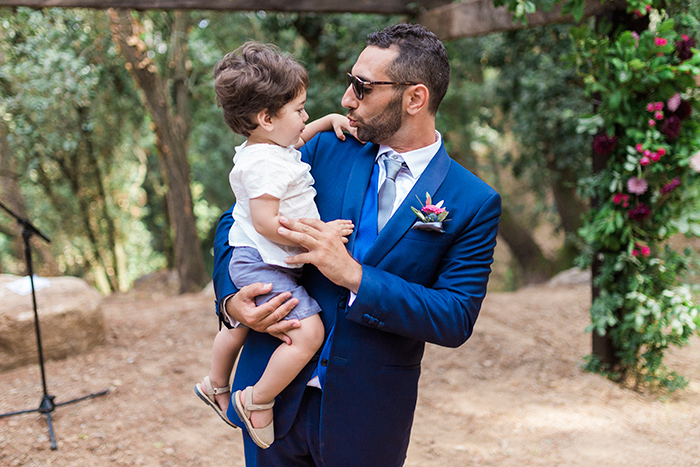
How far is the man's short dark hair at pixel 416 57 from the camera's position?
173 cm

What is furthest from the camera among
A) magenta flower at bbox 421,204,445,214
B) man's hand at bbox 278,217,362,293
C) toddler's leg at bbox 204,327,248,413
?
toddler's leg at bbox 204,327,248,413

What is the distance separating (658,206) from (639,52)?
1029mm

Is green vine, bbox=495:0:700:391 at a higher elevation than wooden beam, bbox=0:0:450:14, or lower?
lower

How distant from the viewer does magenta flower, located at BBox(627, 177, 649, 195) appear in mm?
3697

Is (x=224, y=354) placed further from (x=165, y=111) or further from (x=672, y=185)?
(x=165, y=111)

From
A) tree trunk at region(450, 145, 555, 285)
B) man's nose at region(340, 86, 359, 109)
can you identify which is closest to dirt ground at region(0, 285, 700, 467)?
man's nose at region(340, 86, 359, 109)

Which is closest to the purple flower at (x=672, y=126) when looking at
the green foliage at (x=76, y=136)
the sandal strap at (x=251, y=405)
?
the sandal strap at (x=251, y=405)

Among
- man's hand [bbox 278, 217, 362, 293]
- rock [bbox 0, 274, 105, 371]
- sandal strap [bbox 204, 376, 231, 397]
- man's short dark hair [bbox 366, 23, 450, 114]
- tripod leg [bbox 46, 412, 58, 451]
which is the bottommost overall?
tripod leg [bbox 46, 412, 58, 451]

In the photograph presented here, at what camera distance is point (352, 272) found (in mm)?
1534

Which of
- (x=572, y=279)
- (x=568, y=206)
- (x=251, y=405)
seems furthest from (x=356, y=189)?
(x=568, y=206)

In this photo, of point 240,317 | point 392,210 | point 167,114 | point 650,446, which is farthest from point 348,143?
point 167,114

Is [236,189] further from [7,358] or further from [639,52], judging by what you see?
[7,358]

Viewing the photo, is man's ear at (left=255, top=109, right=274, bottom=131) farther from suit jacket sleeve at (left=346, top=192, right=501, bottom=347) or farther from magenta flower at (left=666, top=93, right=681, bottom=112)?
magenta flower at (left=666, top=93, right=681, bottom=112)

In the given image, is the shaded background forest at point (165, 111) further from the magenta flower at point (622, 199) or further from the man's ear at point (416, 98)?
the man's ear at point (416, 98)
